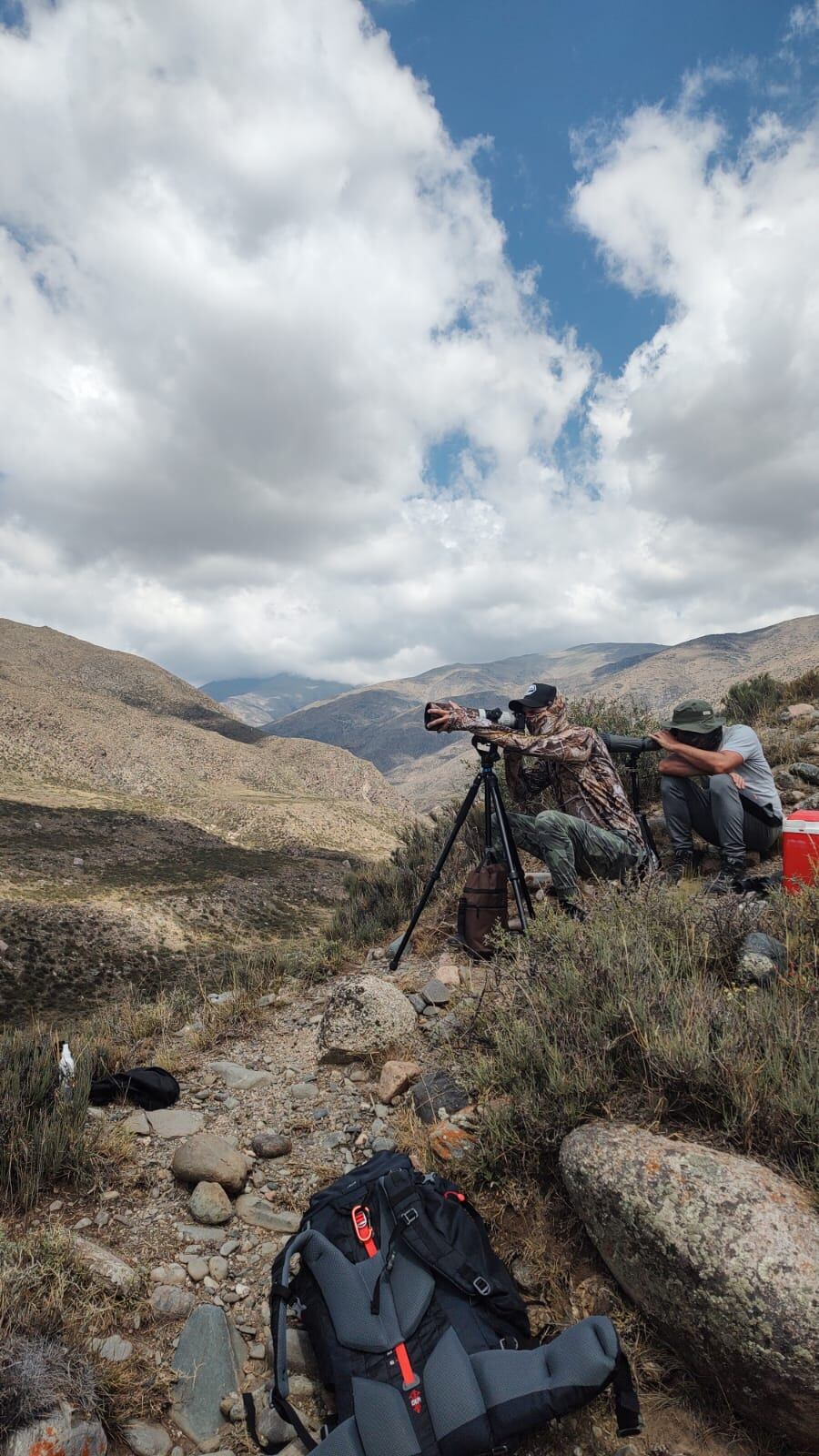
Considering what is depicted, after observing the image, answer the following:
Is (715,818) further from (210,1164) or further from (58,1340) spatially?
(58,1340)

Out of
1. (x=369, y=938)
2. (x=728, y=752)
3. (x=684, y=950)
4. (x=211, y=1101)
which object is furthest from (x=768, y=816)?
(x=211, y=1101)

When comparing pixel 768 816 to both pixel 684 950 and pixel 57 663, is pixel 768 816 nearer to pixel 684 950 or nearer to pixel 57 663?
pixel 684 950

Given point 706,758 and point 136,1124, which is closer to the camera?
point 136,1124

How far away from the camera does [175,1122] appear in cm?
356

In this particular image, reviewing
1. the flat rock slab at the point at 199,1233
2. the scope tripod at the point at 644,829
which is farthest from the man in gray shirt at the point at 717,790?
the flat rock slab at the point at 199,1233

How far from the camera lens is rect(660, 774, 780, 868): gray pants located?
16.3ft

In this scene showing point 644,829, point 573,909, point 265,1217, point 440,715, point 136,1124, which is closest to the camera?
point 265,1217

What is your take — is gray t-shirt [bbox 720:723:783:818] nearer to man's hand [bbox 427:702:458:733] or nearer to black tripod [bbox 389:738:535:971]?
black tripod [bbox 389:738:535:971]

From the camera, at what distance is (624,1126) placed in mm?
2357

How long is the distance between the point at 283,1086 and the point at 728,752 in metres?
3.98

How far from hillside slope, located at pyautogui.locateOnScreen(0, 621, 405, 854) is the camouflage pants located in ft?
114

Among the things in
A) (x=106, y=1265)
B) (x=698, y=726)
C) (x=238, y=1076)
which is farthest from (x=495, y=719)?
(x=106, y=1265)

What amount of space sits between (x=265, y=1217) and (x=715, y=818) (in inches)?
160

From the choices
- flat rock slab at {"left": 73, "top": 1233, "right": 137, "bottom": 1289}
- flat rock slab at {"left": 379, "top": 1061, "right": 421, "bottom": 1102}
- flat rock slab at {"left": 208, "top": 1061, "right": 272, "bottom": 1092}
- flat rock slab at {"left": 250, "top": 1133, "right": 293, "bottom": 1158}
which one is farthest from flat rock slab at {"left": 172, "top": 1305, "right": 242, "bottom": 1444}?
flat rock slab at {"left": 208, "top": 1061, "right": 272, "bottom": 1092}
